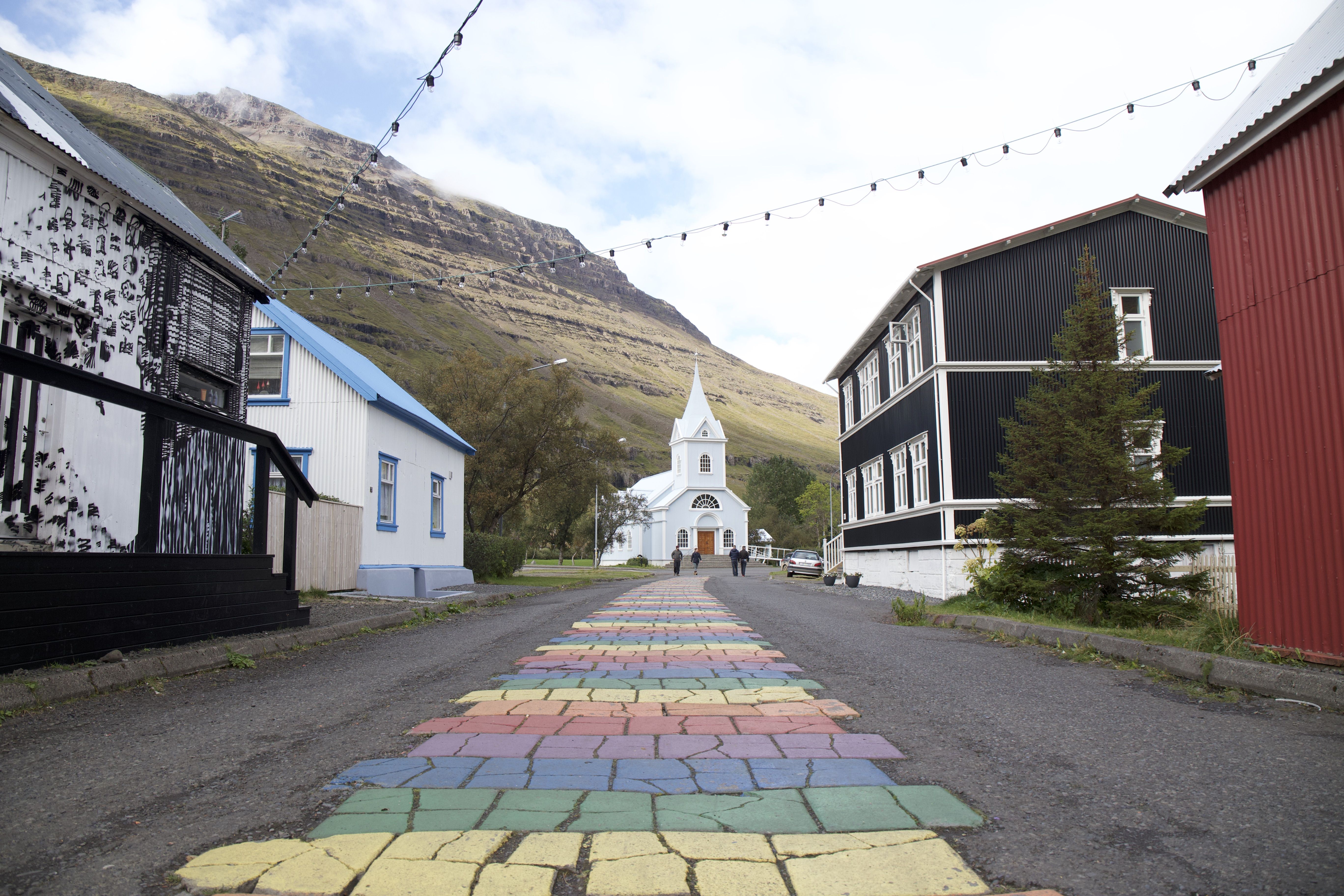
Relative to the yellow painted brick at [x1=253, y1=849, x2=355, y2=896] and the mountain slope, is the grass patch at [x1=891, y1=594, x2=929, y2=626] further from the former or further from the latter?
the mountain slope

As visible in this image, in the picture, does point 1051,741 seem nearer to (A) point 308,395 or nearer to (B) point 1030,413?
(B) point 1030,413

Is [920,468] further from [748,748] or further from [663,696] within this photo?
[748,748]

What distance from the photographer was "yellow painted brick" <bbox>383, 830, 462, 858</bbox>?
281 cm

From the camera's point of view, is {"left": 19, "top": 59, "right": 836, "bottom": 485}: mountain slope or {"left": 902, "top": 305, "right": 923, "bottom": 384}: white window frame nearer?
{"left": 902, "top": 305, "right": 923, "bottom": 384}: white window frame

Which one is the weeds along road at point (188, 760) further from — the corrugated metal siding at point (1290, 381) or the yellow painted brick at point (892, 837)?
the corrugated metal siding at point (1290, 381)

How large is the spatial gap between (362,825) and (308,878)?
0.50 m

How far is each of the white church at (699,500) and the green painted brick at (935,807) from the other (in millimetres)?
68384

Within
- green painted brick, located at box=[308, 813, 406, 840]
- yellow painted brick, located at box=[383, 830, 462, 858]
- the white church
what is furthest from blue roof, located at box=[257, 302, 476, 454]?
the white church

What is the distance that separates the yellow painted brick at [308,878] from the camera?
253 cm

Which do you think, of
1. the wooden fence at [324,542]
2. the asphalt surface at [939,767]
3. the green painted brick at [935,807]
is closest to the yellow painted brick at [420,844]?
the asphalt surface at [939,767]

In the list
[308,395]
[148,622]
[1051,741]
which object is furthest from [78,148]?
[1051,741]

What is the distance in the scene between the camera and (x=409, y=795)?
11.5 ft

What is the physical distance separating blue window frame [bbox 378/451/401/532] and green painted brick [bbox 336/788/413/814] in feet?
52.3

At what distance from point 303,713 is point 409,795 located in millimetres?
2382
